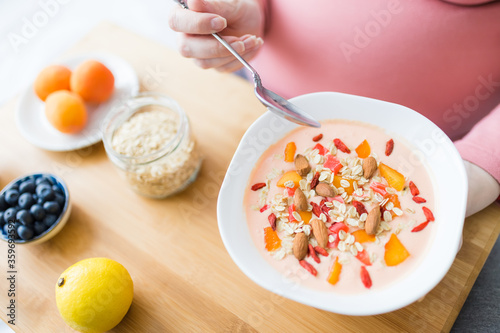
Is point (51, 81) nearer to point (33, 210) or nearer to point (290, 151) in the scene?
point (33, 210)

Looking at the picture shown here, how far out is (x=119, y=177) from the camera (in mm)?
1088

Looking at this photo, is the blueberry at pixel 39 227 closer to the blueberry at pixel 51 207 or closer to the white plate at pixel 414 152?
the blueberry at pixel 51 207

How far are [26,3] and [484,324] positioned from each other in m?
2.43

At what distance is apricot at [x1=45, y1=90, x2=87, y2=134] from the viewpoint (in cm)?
113

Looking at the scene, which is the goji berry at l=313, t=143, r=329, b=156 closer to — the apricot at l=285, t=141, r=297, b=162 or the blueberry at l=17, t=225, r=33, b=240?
the apricot at l=285, t=141, r=297, b=162

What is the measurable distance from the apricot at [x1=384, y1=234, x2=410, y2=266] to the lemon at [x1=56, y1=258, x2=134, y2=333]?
1.73ft

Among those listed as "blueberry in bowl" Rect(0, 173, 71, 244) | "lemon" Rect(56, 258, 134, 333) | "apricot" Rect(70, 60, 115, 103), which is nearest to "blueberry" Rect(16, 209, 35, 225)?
"blueberry in bowl" Rect(0, 173, 71, 244)

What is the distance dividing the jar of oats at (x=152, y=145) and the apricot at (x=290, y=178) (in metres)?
0.27

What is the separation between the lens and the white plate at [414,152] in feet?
2.27

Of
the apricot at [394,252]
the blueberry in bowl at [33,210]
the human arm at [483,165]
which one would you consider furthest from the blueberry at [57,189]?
the human arm at [483,165]

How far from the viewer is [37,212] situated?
952mm

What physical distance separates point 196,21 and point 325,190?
461 mm

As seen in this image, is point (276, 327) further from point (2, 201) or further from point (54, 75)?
point (54, 75)

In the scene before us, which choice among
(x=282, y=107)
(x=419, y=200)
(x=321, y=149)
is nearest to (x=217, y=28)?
(x=282, y=107)
